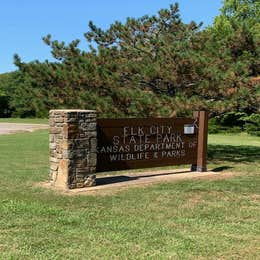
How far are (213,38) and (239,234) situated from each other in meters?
8.80

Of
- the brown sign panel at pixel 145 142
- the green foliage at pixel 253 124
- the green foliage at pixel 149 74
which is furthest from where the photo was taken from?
the green foliage at pixel 253 124

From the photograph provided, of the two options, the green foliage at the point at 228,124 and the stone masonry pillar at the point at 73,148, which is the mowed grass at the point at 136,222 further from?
the green foliage at the point at 228,124

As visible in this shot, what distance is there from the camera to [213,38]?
43.9ft

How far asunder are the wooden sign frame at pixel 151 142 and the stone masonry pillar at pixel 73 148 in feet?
1.42

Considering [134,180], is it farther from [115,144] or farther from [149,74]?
[149,74]

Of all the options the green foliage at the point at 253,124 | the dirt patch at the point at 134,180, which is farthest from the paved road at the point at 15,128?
the dirt patch at the point at 134,180

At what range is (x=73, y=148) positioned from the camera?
847cm

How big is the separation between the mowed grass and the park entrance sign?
721 millimetres

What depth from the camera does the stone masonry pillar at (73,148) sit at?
842 cm

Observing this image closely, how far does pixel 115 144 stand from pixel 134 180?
854mm

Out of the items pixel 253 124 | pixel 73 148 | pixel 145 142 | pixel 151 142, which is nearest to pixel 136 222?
pixel 73 148

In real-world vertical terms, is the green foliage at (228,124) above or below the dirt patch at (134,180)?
above

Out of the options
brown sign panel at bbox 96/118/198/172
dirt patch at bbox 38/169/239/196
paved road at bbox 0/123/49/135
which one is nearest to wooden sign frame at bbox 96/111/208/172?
brown sign panel at bbox 96/118/198/172

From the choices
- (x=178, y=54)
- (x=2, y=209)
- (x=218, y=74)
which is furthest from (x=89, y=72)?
(x=2, y=209)
